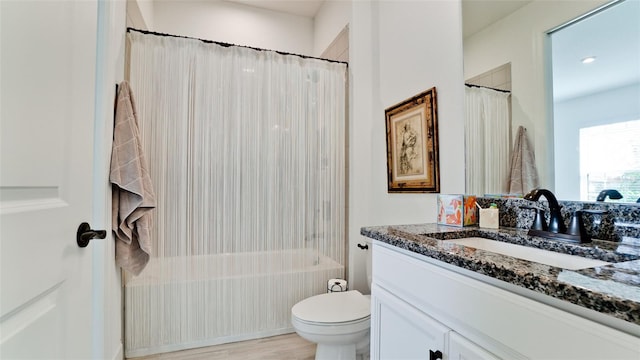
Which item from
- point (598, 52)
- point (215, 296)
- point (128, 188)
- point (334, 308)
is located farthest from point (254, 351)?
point (598, 52)

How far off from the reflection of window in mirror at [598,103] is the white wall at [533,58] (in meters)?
0.03

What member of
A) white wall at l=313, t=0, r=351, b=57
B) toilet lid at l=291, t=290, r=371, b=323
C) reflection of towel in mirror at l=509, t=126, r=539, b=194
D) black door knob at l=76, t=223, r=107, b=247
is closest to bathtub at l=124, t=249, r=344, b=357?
toilet lid at l=291, t=290, r=371, b=323

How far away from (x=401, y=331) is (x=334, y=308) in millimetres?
785

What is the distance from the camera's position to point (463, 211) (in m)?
1.33

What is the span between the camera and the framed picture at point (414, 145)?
1.66m

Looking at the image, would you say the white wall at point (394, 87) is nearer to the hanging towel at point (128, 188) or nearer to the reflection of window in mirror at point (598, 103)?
the reflection of window in mirror at point (598, 103)

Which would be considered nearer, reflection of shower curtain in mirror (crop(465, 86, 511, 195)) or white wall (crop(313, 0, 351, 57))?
reflection of shower curtain in mirror (crop(465, 86, 511, 195))

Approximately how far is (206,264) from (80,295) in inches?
43.5

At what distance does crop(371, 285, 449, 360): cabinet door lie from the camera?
2.74ft

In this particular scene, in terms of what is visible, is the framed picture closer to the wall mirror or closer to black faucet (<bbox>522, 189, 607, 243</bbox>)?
the wall mirror

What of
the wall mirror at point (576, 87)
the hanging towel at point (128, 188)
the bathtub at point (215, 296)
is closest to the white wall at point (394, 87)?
the wall mirror at point (576, 87)

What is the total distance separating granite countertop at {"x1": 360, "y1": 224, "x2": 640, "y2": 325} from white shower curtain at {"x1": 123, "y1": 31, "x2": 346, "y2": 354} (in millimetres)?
1206

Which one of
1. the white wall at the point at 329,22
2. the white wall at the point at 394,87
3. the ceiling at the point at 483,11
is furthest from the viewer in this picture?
the white wall at the point at 329,22

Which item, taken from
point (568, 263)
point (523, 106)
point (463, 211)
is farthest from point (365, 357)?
point (523, 106)
